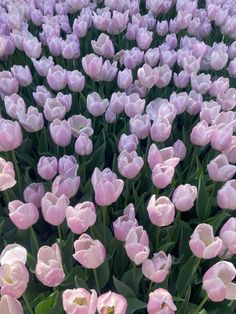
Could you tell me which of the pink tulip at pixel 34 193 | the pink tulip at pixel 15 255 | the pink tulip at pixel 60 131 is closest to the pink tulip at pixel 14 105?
the pink tulip at pixel 60 131

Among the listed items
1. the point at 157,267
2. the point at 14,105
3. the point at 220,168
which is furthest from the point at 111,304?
the point at 14,105

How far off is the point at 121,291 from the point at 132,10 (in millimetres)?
1473

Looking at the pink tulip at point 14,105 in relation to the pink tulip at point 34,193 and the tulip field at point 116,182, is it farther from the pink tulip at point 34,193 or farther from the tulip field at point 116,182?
the pink tulip at point 34,193

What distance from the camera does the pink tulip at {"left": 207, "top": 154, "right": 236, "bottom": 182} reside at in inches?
48.4

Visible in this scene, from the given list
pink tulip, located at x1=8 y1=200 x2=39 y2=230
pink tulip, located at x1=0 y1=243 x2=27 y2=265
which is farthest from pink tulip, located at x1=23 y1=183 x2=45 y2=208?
pink tulip, located at x1=0 y1=243 x2=27 y2=265

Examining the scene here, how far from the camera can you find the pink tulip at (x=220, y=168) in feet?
4.03

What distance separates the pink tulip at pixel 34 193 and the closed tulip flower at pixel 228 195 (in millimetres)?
450

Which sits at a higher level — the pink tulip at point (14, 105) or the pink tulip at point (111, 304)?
the pink tulip at point (14, 105)

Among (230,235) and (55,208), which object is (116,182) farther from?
(230,235)

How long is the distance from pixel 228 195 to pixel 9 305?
0.56 meters

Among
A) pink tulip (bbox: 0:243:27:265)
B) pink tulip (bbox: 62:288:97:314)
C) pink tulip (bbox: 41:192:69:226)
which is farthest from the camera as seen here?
pink tulip (bbox: 41:192:69:226)

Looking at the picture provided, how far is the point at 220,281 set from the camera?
3.12 ft

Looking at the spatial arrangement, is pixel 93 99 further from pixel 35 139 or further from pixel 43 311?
pixel 43 311

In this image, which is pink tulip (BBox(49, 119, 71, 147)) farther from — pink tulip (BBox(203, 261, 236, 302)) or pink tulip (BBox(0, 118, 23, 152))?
pink tulip (BBox(203, 261, 236, 302))
